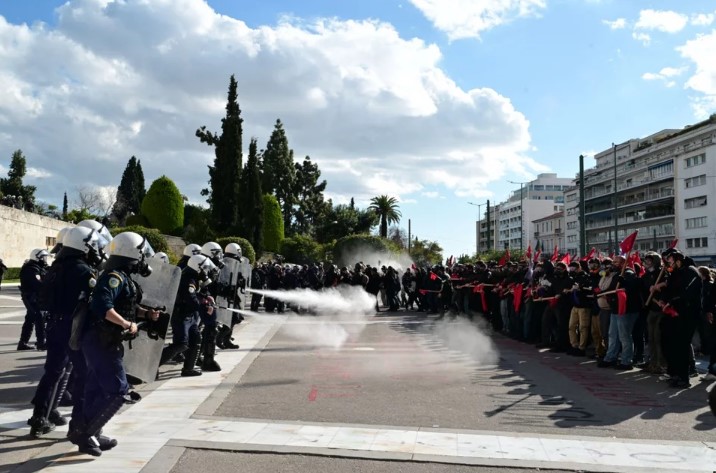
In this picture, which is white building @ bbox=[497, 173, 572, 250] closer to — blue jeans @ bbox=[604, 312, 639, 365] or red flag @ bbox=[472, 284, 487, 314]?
red flag @ bbox=[472, 284, 487, 314]

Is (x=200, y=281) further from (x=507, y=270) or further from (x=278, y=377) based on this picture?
(x=507, y=270)

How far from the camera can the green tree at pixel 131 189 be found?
85.9m

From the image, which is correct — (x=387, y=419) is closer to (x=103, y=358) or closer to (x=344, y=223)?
(x=103, y=358)

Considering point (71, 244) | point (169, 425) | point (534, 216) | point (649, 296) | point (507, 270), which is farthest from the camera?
point (534, 216)

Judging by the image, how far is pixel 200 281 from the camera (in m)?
9.62

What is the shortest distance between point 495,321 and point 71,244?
13769mm

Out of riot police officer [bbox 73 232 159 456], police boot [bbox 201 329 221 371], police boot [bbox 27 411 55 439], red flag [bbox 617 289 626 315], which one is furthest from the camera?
red flag [bbox 617 289 626 315]

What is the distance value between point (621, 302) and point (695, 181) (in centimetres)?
7864

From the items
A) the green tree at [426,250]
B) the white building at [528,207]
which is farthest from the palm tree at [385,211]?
the white building at [528,207]

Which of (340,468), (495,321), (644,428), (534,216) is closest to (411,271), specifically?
(495,321)

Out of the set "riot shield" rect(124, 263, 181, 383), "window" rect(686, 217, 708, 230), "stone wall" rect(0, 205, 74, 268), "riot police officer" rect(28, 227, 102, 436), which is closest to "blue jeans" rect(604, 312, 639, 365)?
"riot shield" rect(124, 263, 181, 383)

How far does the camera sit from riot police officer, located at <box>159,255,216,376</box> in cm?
934

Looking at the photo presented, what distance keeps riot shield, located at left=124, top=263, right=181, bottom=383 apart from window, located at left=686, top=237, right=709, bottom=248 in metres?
82.1

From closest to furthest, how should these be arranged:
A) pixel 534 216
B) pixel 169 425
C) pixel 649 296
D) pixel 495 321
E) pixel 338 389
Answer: pixel 169 425 → pixel 338 389 → pixel 649 296 → pixel 495 321 → pixel 534 216
